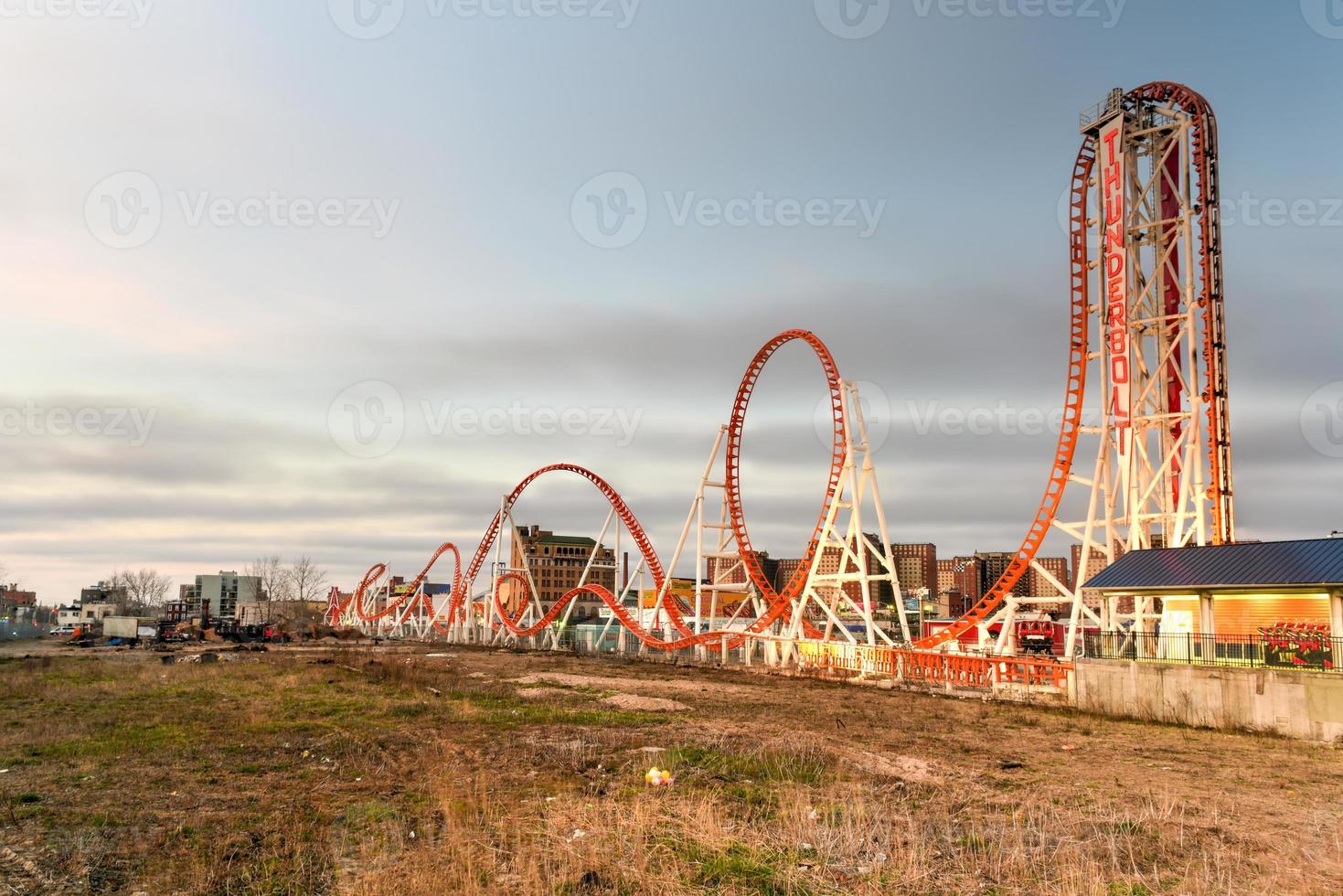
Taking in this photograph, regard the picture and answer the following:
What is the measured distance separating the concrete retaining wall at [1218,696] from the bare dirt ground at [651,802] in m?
0.80

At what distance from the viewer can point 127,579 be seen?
181625 mm

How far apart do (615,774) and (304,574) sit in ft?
450

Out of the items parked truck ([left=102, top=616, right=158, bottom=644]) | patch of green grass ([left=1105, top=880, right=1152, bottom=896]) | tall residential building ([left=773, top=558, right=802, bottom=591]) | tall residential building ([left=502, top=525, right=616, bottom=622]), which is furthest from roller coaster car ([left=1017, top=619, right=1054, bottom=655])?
tall residential building ([left=773, top=558, right=802, bottom=591])

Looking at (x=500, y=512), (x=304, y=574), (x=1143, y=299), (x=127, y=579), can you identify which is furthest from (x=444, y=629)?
(x=127, y=579)

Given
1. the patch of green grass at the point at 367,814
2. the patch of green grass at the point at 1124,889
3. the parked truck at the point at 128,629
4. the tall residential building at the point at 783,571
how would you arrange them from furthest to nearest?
the tall residential building at the point at 783,571, the parked truck at the point at 128,629, the patch of green grass at the point at 367,814, the patch of green grass at the point at 1124,889

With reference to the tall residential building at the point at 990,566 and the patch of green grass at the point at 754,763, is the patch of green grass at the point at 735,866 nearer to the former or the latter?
the patch of green grass at the point at 754,763

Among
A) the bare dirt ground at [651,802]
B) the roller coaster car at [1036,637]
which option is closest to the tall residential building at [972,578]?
the roller coaster car at [1036,637]

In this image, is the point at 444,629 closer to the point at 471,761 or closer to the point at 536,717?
the point at 536,717

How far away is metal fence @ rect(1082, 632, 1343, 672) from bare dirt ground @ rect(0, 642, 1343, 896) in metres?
2.13

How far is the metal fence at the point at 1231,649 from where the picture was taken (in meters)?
19.6

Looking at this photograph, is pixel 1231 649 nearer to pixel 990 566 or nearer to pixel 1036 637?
pixel 1036 637

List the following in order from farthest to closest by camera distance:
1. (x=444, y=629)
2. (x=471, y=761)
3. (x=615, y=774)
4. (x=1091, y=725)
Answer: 1. (x=444, y=629)
2. (x=1091, y=725)
3. (x=471, y=761)
4. (x=615, y=774)

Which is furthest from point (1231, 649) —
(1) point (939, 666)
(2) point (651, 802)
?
(2) point (651, 802)

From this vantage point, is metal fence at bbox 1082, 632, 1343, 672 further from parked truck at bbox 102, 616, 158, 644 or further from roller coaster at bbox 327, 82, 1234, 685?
parked truck at bbox 102, 616, 158, 644
